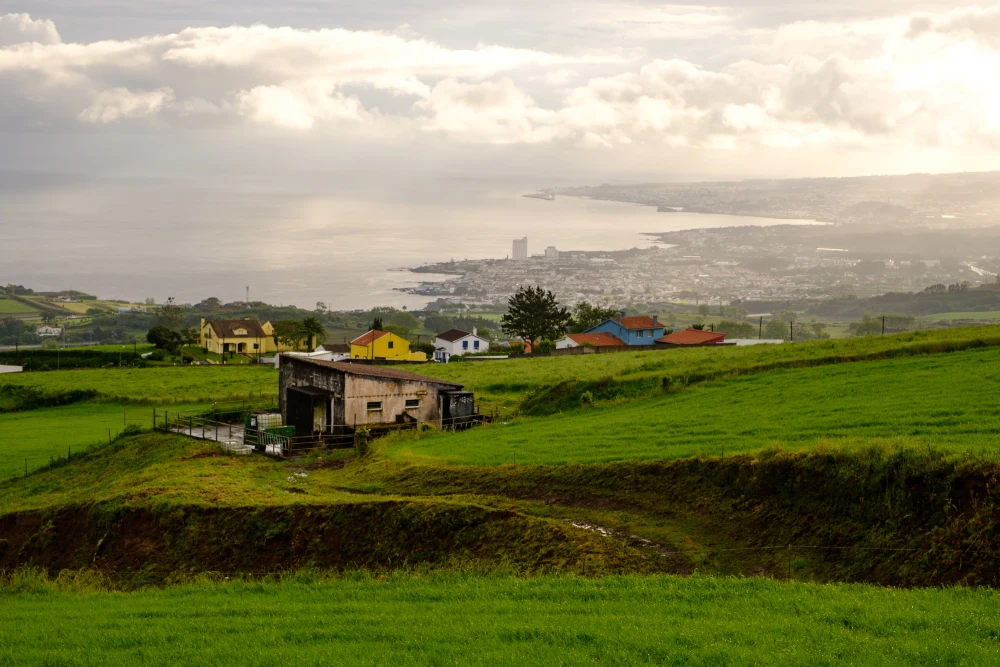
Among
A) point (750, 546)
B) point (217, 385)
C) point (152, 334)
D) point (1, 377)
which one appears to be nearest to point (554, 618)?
point (750, 546)

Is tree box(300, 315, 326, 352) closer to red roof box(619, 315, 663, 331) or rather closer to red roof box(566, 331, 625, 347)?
red roof box(566, 331, 625, 347)

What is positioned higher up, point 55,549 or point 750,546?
point 750,546

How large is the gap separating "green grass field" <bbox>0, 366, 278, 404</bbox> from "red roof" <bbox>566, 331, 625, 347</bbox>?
1233 inches

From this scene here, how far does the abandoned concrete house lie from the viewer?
1395 inches

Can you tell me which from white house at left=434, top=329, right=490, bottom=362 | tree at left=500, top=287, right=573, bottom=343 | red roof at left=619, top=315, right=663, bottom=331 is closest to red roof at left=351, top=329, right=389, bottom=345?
white house at left=434, top=329, right=490, bottom=362

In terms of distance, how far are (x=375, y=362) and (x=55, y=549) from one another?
5812 cm

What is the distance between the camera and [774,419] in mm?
23766

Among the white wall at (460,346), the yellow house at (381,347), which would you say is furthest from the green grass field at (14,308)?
the yellow house at (381,347)

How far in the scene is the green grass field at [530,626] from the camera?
990 centimetres

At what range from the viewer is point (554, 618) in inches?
448

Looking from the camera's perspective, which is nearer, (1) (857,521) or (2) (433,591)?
(2) (433,591)

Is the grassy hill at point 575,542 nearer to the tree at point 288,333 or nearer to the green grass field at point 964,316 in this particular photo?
the tree at point 288,333

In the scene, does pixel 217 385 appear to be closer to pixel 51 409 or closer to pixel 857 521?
pixel 51 409

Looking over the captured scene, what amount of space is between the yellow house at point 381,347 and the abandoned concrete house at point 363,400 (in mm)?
51442
